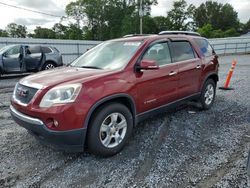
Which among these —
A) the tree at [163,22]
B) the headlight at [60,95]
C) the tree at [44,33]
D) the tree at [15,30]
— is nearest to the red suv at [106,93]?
the headlight at [60,95]

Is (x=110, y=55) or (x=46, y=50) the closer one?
(x=110, y=55)

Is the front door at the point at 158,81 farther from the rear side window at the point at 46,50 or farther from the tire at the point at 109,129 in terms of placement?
the rear side window at the point at 46,50

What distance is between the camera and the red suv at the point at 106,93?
113 inches

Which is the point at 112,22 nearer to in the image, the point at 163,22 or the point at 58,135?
the point at 163,22

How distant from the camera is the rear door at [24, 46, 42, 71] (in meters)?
10.9

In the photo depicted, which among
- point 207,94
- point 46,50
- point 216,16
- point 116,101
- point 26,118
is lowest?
point 207,94

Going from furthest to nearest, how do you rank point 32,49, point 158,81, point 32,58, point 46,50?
1. point 46,50
2. point 32,49
3. point 32,58
4. point 158,81

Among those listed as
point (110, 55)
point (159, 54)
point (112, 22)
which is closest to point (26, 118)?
point (110, 55)

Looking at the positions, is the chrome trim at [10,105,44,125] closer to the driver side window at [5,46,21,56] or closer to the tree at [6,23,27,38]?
the driver side window at [5,46,21,56]

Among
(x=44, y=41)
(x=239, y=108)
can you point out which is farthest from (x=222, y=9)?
(x=239, y=108)

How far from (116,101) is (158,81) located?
3.08 feet

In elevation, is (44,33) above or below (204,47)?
above

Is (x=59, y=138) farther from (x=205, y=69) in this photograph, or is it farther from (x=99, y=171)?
(x=205, y=69)

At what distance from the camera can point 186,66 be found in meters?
4.57
